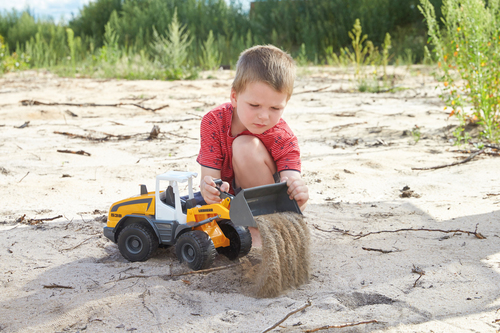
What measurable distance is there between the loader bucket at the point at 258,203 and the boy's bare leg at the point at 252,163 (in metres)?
0.28

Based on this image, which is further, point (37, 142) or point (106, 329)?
point (37, 142)

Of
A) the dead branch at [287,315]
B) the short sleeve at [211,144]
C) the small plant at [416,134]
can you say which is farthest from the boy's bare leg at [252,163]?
the small plant at [416,134]

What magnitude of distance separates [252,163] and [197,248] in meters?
0.61

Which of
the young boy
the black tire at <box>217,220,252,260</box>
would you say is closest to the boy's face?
the young boy

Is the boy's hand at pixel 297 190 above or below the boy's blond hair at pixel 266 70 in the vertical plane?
below

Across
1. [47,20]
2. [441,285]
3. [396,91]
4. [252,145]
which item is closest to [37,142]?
[252,145]

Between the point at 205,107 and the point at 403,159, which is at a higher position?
the point at 205,107

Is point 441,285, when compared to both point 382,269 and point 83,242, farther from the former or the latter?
point 83,242

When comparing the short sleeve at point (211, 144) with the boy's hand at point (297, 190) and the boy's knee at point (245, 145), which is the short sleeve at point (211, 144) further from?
the boy's hand at point (297, 190)

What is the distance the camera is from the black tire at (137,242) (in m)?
2.40

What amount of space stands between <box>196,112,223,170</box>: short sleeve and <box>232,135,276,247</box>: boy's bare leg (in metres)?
0.12

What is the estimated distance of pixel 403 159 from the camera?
4266 mm

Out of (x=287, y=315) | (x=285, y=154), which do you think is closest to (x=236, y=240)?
(x=285, y=154)

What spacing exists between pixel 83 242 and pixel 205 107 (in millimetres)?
4072
